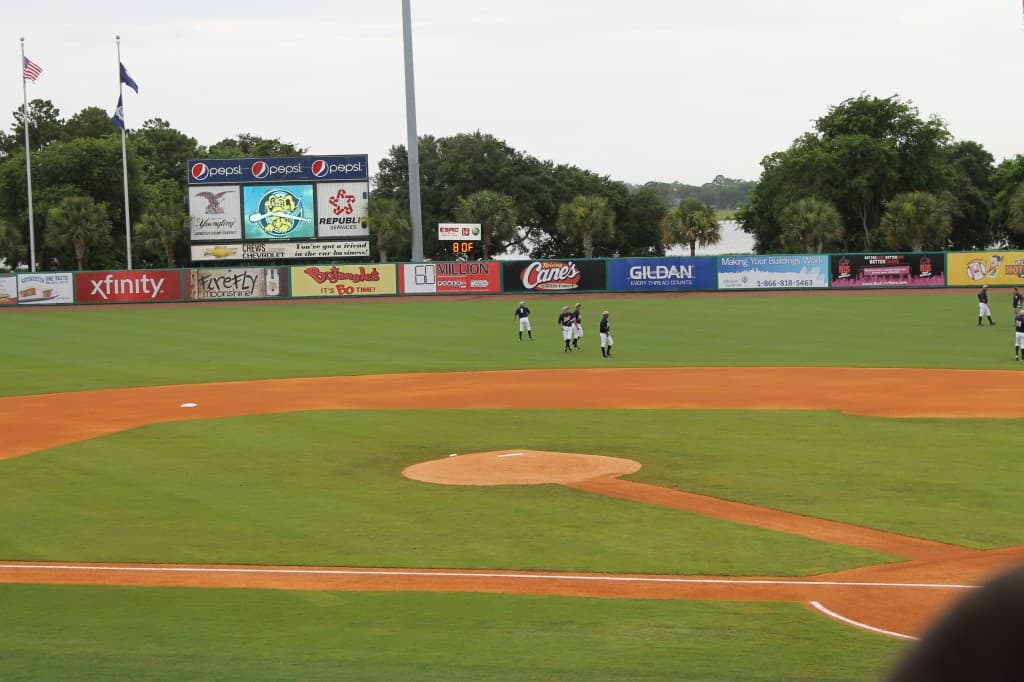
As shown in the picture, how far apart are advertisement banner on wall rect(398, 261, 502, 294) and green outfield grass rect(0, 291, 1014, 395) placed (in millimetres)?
1809

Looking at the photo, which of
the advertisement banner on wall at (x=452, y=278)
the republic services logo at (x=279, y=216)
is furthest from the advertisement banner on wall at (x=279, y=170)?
the advertisement banner on wall at (x=452, y=278)

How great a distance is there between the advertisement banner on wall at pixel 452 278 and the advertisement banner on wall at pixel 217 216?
12.5 metres

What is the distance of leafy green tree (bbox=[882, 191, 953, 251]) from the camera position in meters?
90.5

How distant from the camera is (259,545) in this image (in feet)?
51.7

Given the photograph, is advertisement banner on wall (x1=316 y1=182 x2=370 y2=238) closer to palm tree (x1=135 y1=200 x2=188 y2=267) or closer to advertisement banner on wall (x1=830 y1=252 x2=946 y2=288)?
palm tree (x1=135 y1=200 x2=188 y2=267)

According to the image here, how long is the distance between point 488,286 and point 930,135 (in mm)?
46469

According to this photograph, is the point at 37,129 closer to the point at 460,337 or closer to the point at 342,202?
the point at 342,202

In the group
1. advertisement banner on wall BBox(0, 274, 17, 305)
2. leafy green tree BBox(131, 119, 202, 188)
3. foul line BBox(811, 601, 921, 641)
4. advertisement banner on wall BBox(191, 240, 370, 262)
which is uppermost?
leafy green tree BBox(131, 119, 202, 188)

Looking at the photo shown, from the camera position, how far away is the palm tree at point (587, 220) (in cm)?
9638

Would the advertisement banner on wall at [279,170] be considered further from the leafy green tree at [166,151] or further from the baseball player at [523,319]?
the leafy green tree at [166,151]

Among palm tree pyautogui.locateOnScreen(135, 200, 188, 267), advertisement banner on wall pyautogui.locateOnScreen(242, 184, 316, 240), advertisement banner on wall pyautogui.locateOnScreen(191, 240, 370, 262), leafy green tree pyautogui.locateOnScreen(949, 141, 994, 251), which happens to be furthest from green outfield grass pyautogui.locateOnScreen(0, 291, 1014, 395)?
leafy green tree pyautogui.locateOnScreen(949, 141, 994, 251)

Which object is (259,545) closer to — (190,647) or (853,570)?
(190,647)

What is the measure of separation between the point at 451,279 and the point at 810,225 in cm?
3193

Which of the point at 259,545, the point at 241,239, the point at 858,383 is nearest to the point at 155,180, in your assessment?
the point at 241,239
